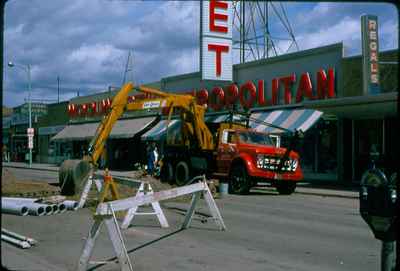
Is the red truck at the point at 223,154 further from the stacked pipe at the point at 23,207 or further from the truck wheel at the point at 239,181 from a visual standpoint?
the stacked pipe at the point at 23,207

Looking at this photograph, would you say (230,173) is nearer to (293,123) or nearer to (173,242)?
(293,123)

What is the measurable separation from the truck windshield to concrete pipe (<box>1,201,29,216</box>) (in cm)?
1721

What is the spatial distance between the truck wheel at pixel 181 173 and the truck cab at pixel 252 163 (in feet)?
6.72

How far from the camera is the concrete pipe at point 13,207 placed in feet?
15.2

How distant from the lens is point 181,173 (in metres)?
24.5

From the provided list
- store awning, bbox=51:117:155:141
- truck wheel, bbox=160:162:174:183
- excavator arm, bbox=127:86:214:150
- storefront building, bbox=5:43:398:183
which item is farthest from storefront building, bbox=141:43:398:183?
store awning, bbox=51:117:155:141

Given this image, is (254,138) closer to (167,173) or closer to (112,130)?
(167,173)

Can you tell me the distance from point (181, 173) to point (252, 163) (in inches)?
197

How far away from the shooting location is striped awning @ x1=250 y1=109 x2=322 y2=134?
27266 mm

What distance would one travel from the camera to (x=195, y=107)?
79.7 ft

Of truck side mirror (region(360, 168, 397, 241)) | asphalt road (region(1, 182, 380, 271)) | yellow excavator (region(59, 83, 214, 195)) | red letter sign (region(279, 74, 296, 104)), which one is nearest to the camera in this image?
truck side mirror (region(360, 168, 397, 241))

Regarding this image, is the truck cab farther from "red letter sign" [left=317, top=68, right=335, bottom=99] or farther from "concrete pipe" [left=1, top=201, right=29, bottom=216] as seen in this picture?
"concrete pipe" [left=1, top=201, right=29, bottom=216]

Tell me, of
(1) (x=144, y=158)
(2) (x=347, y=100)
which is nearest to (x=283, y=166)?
(2) (x=347, y=100)

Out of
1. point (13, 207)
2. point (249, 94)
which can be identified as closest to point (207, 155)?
point (249, 94)
